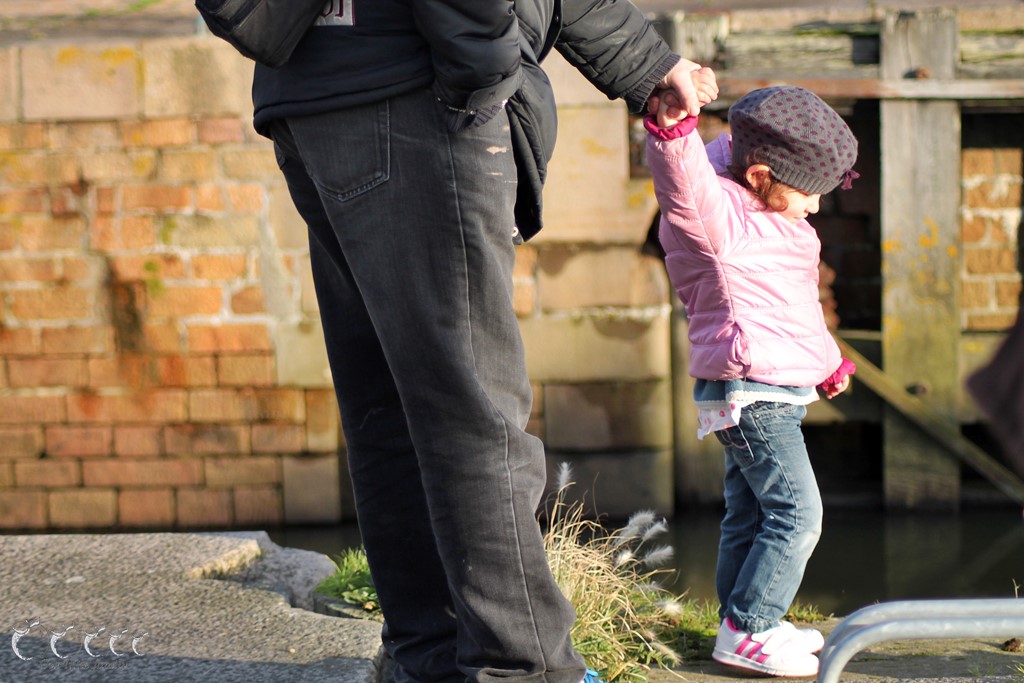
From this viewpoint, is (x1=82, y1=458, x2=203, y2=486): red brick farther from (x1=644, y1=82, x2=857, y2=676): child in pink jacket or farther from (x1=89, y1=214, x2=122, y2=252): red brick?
→ (x1=644, y1=82, x2=857, y2=676): child in pink jacket

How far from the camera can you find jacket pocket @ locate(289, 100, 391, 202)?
1.87 m

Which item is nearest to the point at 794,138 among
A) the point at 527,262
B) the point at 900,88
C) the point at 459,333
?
the point at 459,333

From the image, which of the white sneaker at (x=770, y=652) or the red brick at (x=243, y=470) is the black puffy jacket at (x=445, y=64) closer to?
the white sneaker at (x=770, y=652)

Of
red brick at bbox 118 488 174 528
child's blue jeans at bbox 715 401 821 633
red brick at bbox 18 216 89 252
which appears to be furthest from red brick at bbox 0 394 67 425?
child's blue jeans at bbox 715 401 821 633

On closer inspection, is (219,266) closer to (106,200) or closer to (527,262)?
(106,200)

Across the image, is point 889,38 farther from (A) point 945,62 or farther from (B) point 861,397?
(B) point 861,397

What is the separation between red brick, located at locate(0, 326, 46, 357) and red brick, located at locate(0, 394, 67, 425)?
0.70 ft

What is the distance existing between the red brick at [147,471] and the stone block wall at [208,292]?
0.01 meters

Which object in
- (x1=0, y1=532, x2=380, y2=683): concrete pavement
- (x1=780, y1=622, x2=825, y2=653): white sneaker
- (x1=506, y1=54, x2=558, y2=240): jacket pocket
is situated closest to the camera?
(x1=506, y1=54, x2=558, y2=240): jacket pocket

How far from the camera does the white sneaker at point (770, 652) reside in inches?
112

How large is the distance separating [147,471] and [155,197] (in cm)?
128

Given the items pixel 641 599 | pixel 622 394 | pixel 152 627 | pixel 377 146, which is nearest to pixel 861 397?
pixel 622 394

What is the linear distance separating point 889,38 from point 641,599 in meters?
3.49

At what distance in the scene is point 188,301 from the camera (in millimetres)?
5680
